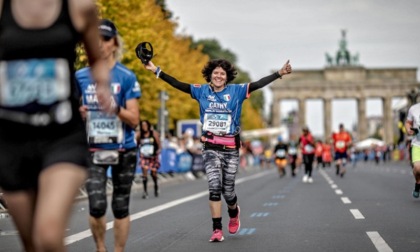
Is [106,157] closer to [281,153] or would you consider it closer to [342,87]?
[281,153]

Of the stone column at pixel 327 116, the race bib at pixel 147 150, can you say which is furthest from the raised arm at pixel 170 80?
the stone column at pixel 327 116

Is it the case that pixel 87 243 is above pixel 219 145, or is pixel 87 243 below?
below

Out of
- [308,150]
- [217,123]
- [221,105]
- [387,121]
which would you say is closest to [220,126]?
[217,123]

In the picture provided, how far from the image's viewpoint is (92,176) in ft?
22.4

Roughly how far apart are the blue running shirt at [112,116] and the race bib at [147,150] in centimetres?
1454

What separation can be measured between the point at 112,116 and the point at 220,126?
11.7ft

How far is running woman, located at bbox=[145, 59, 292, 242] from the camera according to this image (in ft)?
33.9

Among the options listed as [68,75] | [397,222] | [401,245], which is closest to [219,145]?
[401,245]

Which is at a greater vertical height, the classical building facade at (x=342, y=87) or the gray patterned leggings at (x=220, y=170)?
the classical building facade at (x=342, y=87)

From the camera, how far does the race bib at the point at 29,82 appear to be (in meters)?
4.45

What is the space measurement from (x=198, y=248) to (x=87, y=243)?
4.44 ft

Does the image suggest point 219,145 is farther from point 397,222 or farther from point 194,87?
point 397,222

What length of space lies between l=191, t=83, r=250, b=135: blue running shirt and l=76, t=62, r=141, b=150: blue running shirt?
3.43 m

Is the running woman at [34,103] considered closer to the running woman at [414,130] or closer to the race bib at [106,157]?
the race bib at [106,157]
